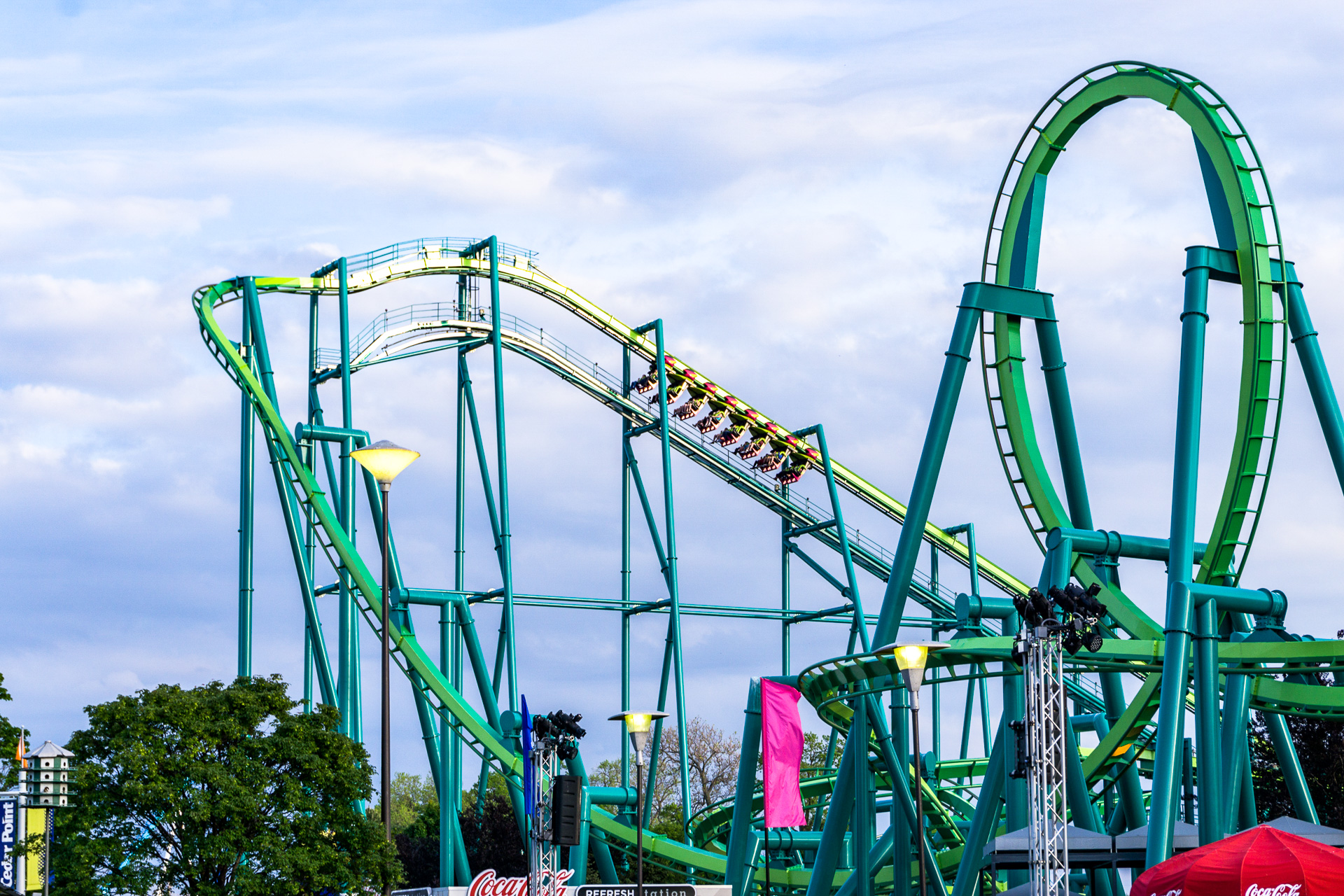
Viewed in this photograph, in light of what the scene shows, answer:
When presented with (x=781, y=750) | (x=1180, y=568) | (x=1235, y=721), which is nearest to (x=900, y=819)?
(x=781, y=750)

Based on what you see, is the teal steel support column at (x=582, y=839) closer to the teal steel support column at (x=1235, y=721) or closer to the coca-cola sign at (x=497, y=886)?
the coca-cola sign at (x=497, y=886)

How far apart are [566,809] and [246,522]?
16.9m

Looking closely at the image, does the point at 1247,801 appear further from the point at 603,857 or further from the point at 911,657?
the point at 603,857

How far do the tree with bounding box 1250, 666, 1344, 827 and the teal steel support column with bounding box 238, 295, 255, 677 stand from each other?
17695mm

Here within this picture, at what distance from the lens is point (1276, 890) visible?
13703mm

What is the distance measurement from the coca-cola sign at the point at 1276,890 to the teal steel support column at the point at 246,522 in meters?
20.0

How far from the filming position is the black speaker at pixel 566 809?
15.1 m

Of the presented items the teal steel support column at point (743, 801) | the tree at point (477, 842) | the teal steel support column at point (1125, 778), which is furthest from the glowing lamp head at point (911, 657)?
the tree at point (477, 842)

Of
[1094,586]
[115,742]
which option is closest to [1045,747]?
[1094,586]

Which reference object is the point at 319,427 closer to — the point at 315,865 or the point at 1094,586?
the point at 315,865

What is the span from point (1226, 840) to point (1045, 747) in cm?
212

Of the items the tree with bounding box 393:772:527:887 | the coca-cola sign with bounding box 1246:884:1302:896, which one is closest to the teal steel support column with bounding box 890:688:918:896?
the coca-cola sign with bounding box 1246:884:1302:896

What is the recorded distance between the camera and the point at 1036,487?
22109 mm

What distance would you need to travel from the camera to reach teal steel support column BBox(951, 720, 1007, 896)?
2019cm
